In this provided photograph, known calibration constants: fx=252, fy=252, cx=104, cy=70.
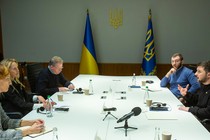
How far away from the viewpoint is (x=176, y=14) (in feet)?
20.6

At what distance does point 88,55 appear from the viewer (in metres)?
6.30

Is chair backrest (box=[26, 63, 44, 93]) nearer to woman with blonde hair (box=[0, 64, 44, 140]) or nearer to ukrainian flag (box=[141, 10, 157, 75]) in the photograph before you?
woman with blonde hair (box=[0, 64, 44, 140])

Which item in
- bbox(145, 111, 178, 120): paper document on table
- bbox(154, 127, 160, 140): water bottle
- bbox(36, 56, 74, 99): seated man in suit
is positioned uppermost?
bbox(36, 56, 74, 99): seated man in suit

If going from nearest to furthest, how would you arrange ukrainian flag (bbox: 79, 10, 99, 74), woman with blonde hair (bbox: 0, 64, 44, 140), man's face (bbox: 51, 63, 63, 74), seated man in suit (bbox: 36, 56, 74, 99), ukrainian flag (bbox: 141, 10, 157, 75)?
woman with blonde hair (bbox: 0, 64, 44, 140)
seated man in suit (bbox: 36, 56, 74, 99)
man's face (bbox: 51, 63, 63, 74)
ukrainian flag (bbox: 141, 10, 157, 75)
ukrainian flag (bbox: 79, 10, 99, 74)

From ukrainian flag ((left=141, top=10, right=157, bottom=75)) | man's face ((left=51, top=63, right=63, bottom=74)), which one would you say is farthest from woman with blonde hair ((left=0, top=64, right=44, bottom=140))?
ukrainian flag ((left=141, top=10, right=157, bottom=75))

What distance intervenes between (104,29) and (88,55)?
80 cm

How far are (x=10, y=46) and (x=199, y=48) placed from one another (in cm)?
492

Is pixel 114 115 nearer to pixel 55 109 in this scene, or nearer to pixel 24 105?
pixel 55 109

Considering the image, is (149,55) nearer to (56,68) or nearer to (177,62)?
(177,62)

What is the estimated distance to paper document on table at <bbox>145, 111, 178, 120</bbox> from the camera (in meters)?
2.40

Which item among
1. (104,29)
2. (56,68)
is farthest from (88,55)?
(56,68)

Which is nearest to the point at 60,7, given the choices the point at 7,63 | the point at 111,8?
the point at 111,8

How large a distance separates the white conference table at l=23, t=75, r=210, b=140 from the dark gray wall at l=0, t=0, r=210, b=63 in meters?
3.12

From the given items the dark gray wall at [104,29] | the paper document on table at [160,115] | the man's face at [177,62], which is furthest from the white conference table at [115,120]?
the dark gray wall at [104,29]
